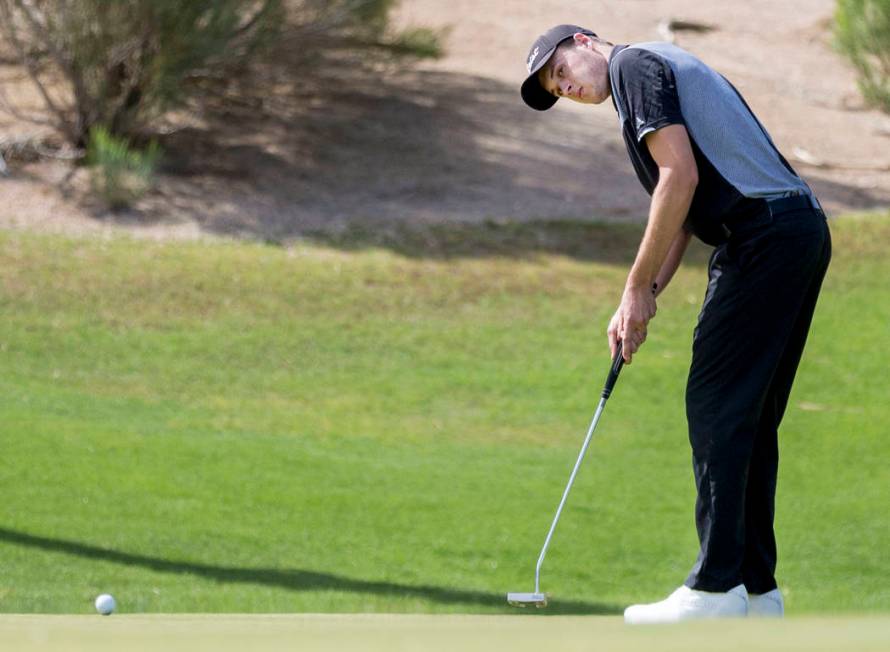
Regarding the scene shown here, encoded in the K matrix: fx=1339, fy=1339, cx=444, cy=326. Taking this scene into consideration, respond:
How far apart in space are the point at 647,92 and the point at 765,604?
64.5 inches

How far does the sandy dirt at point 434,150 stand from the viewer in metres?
14.2

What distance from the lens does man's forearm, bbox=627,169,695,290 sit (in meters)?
3.87

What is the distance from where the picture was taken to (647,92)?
3873 millimetres

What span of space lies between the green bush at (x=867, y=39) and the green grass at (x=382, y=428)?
7.56 ft

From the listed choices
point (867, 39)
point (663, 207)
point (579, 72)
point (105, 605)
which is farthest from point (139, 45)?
point (663, 207)

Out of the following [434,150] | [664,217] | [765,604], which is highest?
[664,217]

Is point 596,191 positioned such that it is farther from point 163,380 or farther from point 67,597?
point 67,597

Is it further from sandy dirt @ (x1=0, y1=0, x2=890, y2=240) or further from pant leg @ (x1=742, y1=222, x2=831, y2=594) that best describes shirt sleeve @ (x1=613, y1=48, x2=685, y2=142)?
sandy dirt @ (x1=0, y1=0, x2=890, y2=240)

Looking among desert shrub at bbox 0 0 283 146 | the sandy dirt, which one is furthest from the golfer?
desert shrub at bbox 0 0 283 146

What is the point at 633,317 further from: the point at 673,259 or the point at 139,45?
the point at 139,45

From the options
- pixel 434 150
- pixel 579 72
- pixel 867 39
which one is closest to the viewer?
pixel 579 72

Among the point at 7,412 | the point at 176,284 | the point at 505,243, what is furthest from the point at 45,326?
the point at 505,243

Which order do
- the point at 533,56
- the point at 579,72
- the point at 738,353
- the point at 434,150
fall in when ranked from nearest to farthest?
the point at 738,353 < the point at 579,72 < the point at 533,56 < the point at 434,150

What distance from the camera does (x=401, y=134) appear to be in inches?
660
